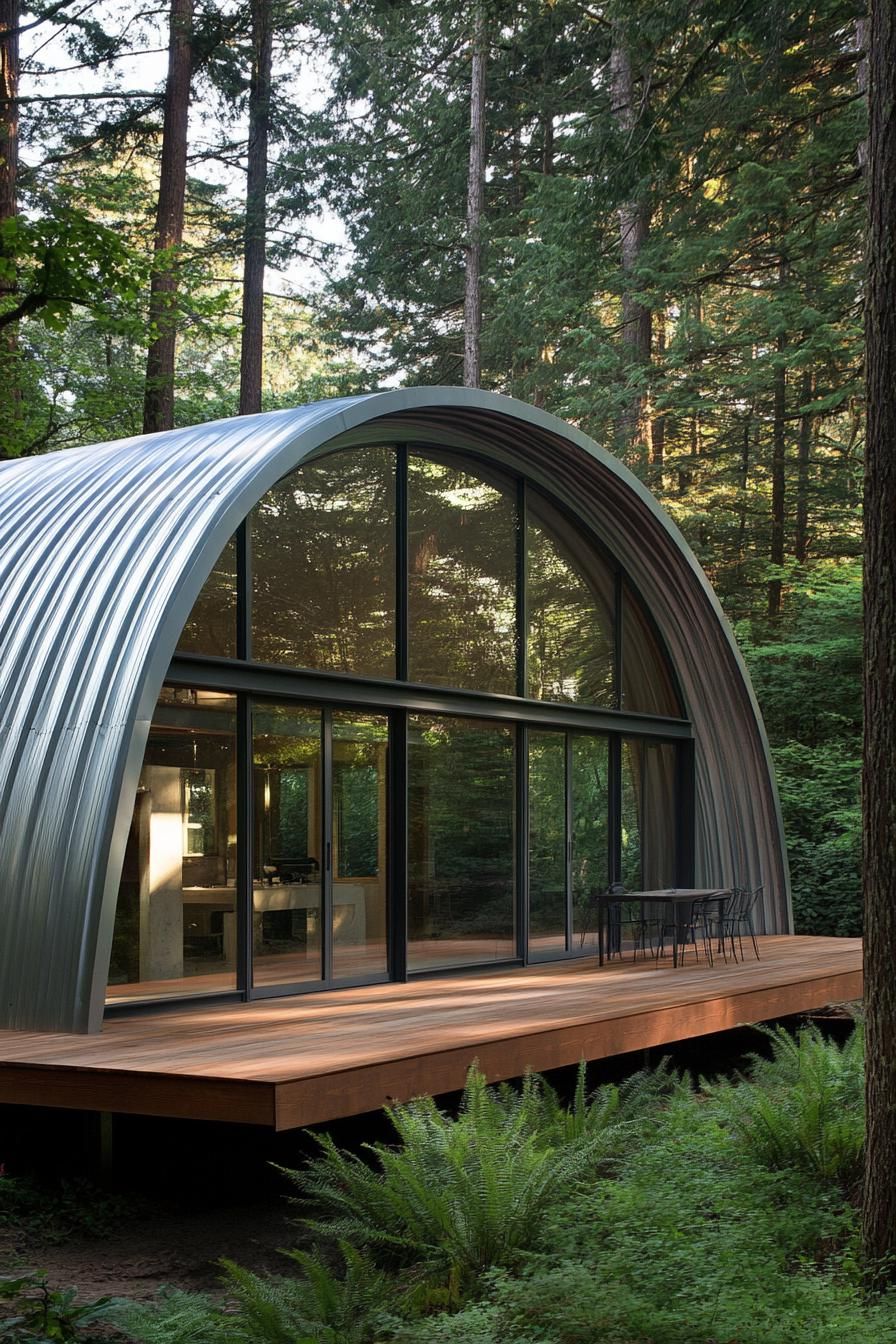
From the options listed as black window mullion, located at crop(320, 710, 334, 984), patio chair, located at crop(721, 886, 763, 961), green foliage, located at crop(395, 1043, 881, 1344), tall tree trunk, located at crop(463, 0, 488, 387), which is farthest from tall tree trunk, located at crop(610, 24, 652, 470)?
green foliage, located at crop(395, 1043, 881, 1344)

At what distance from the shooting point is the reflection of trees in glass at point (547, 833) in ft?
40.9

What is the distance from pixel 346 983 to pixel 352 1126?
2.10 meters

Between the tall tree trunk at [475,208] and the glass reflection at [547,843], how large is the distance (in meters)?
11.3

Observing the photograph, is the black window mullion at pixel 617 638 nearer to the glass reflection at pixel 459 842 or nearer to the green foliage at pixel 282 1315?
the glass reflection at pixel 459 842

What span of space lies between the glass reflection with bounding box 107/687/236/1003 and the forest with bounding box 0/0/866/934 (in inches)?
209

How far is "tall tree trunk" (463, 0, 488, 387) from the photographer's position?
22516 mm

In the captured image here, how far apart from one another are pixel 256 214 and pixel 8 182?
699 centimetres

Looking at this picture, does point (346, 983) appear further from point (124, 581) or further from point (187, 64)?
point (187, 64)

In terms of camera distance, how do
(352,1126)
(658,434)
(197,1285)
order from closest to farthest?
(197,1285) → (352,1126) → (658,434)

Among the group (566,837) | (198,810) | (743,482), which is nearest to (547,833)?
(566,837)

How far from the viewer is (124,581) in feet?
28.5

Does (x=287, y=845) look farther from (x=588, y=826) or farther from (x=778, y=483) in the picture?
(x=778, y=483)

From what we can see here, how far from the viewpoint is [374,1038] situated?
24.6 feet

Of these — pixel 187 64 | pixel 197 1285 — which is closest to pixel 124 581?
pixel 197 1285
